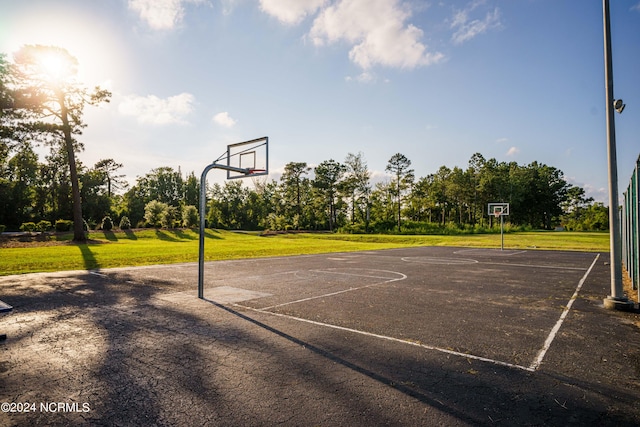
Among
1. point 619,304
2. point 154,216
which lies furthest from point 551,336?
point 154,216

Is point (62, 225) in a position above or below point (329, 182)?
below

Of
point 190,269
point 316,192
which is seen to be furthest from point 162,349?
point 316,192

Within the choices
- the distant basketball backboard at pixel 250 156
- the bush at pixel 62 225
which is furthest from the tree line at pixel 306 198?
the distant basketball backboard at pixel 250 156

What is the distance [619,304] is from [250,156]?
36.2ft

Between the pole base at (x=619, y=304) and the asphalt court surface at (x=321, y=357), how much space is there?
397 millimetres

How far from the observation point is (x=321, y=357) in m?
4.43

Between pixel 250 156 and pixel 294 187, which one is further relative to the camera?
pixel 294 187

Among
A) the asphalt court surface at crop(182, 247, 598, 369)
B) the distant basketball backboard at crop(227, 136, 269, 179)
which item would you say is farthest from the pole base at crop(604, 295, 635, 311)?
the distant basketball backboard at crop(227, 136, 269, 179)

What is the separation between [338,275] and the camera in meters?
11.7

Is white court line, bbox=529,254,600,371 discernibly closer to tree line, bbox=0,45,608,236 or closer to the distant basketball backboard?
the distant basketball backboard

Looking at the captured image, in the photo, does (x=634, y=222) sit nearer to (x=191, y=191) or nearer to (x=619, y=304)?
(x=619, y=304)

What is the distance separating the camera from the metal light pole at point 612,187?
7.02 meters

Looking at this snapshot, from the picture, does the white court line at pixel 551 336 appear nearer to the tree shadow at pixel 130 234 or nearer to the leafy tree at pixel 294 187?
the tree shadow at pixel 130 234

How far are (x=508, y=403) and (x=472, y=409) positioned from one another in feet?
1.41
